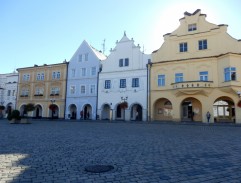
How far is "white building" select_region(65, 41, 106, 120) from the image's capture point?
1607 inches

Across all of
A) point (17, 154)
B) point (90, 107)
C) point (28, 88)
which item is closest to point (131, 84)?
point (90, 107)

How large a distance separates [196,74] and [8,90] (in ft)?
140

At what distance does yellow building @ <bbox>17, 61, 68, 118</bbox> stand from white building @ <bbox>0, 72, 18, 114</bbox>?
2.14 m

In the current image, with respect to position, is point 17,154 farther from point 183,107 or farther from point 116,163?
point 183,107

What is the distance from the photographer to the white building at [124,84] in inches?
1419

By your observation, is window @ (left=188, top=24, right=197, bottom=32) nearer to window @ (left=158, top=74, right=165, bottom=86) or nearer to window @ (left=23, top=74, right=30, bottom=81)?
window @ (left=158, top=74, right=165, bottom=86)

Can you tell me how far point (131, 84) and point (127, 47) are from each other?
270 inches

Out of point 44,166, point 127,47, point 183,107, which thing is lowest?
point 44,166

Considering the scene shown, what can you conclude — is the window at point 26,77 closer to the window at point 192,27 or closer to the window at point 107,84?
the window at point 107,84

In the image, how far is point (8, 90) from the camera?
52281mm

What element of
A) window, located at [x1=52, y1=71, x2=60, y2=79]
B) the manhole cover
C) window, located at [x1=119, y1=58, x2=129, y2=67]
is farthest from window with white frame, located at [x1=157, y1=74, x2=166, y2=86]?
the manhole cover

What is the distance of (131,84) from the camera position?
121ft

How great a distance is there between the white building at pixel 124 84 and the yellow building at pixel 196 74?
1874mm

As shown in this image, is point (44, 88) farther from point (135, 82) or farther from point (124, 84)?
point (135, 82)
